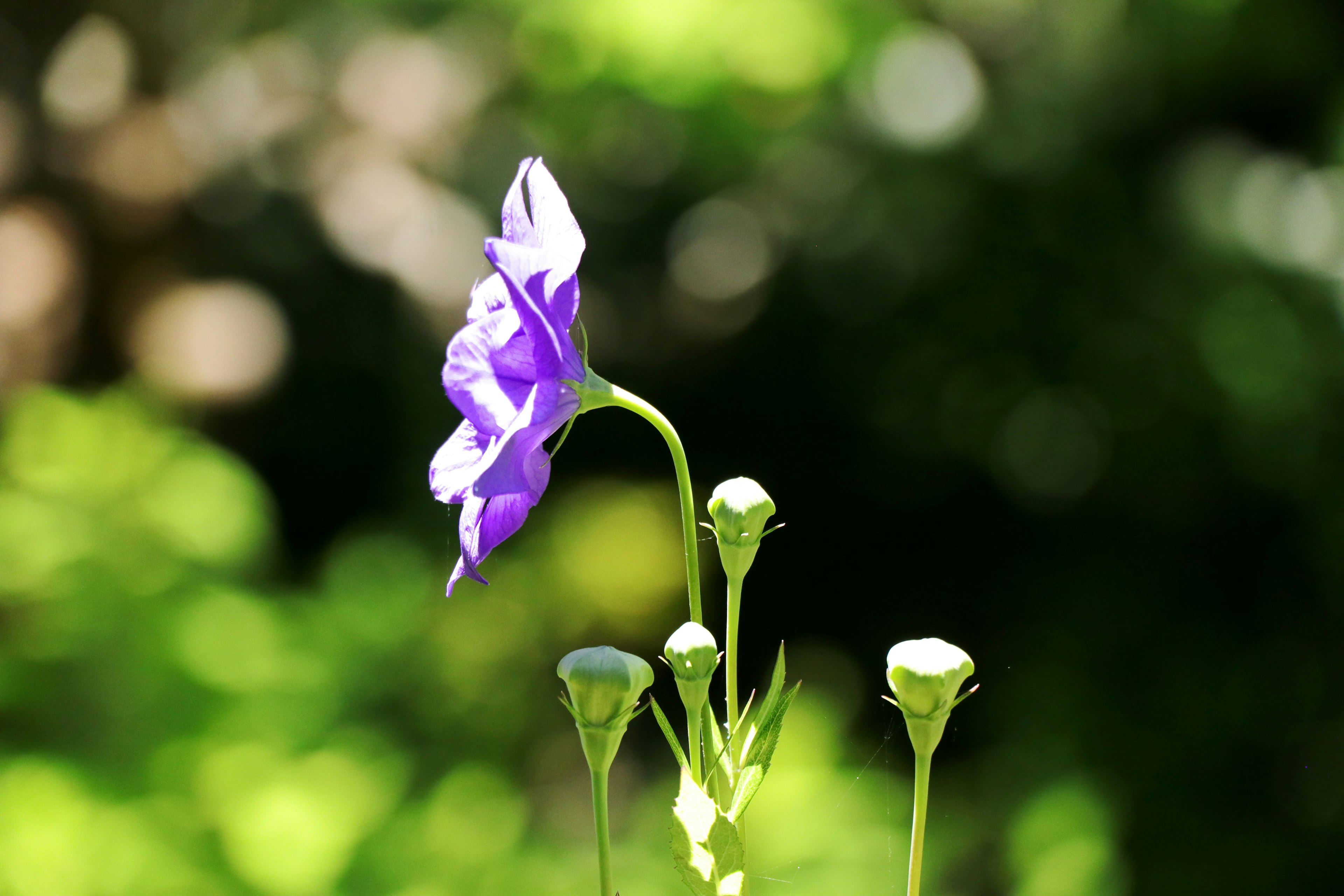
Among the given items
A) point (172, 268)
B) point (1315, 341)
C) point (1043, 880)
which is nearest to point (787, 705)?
point (1043, 880)

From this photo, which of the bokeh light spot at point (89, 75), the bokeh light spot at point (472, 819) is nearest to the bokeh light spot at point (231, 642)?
the bokeh light spot at point (472, 819)

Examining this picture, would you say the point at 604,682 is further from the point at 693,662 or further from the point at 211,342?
the point at 211,342

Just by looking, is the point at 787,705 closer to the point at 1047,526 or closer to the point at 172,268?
the point at 1047,526

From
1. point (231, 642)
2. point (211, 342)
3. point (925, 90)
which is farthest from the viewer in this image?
point (211, 342)

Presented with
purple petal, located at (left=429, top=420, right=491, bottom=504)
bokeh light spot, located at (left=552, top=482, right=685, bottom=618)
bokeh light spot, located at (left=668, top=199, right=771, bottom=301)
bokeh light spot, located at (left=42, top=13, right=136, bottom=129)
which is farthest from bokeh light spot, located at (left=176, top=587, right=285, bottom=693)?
purple petal, located at (left=429, top=420, right=491, bottom=504)

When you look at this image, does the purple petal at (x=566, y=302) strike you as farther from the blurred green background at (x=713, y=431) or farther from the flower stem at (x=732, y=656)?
the blurred green background at (x=713, y=431)

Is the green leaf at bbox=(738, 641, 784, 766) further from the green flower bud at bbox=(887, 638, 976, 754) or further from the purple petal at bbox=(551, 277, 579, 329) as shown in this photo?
the purple petal at bbox=(551, 277, 579, 329)

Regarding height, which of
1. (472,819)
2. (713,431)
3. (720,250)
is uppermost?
(720,250)

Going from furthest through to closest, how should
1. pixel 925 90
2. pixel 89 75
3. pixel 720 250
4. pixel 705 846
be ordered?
pixel 89 75
pixel 720 250
pixel 925 90
pixel 705 846

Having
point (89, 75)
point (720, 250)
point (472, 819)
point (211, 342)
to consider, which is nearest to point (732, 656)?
point (472, 819)
